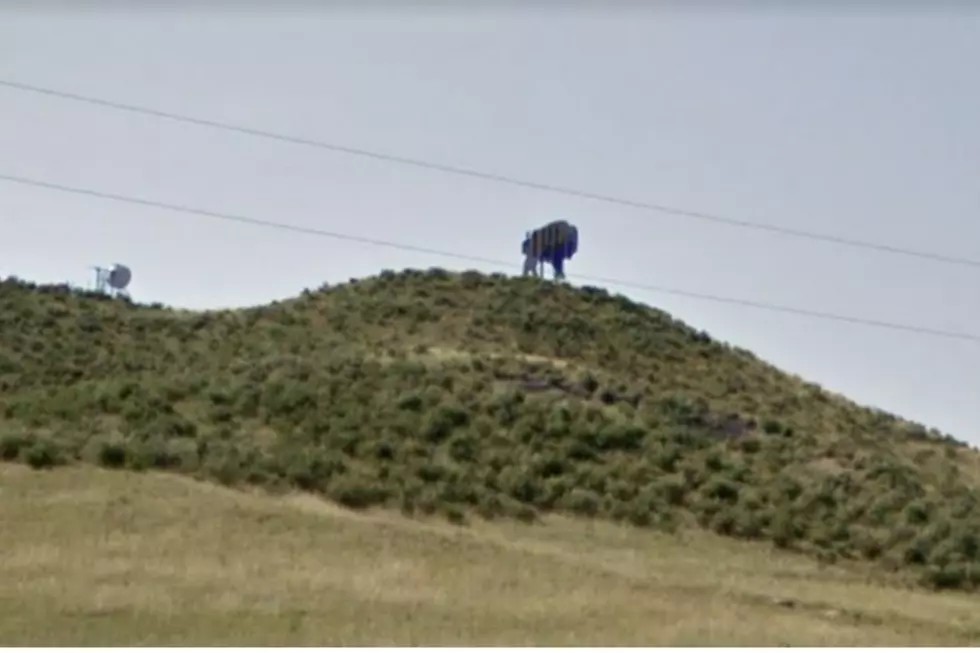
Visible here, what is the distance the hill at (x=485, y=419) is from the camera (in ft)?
126

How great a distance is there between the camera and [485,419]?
4666 centimetres

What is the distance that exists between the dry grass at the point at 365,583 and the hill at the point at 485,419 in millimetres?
2648

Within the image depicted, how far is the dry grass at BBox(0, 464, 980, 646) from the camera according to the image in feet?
72.8

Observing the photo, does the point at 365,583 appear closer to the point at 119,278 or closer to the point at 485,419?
the point at 485,419

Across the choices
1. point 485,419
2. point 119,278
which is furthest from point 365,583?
point 119,278

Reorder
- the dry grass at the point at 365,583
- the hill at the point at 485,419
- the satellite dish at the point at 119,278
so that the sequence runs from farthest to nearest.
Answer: the satellite dish at the point at 119,278 < the hill at the point at 485,419 < the dry grass at the point at 365,583

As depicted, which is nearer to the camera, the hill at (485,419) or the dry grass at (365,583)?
the dry grass at (365,583)

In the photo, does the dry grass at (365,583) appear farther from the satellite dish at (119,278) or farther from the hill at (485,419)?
the satellite dish at (119,278)

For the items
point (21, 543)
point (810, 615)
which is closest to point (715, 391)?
point (810, 615)

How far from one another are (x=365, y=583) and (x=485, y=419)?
21081 mm

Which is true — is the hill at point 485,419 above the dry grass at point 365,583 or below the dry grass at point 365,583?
above

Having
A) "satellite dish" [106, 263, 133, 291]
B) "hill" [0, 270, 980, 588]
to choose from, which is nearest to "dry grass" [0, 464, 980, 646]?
"hill" [0, 270, 980, 588]

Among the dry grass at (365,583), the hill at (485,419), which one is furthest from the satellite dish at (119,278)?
the dry grass at (365,583)

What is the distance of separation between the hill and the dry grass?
265cm
